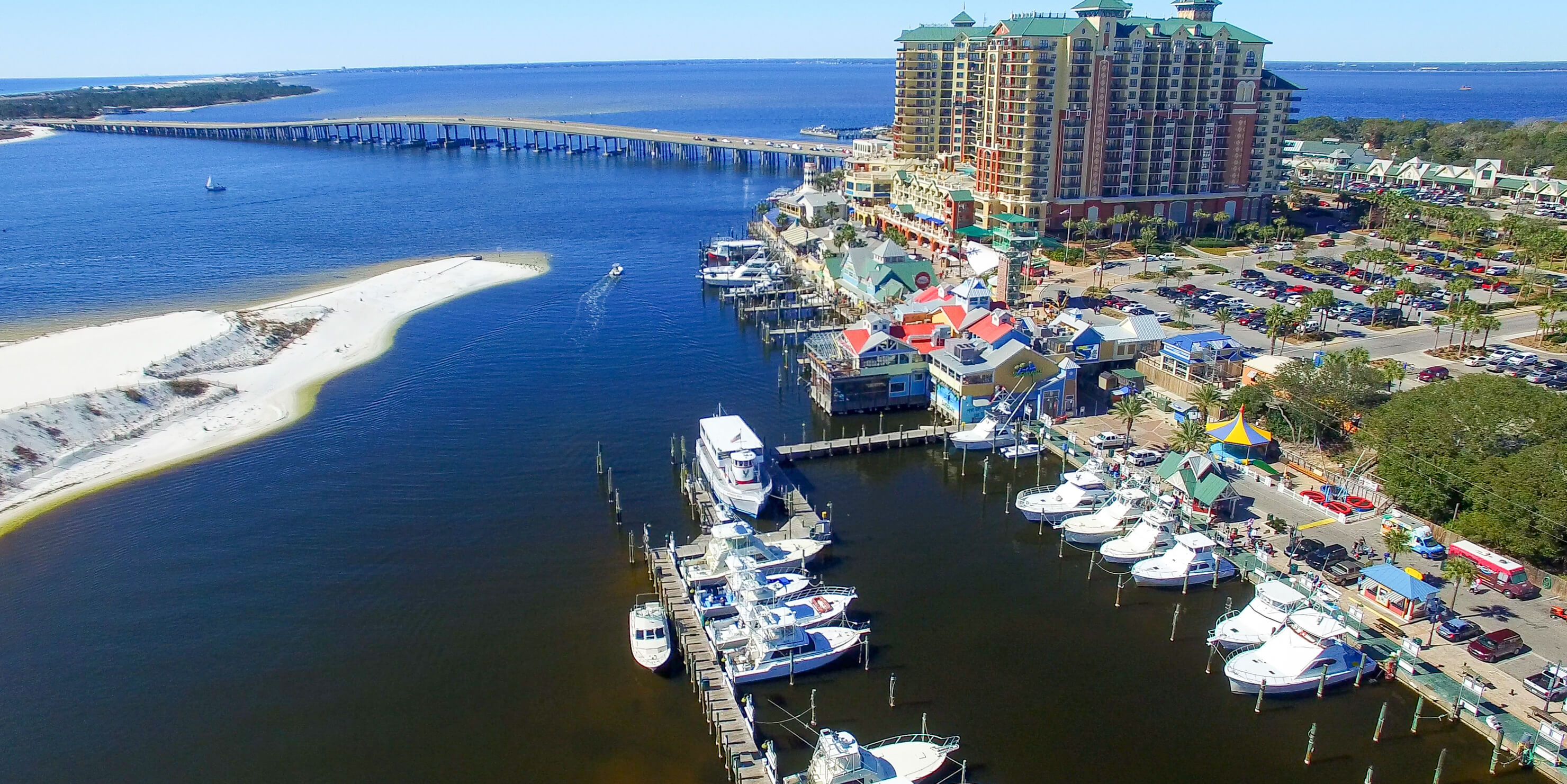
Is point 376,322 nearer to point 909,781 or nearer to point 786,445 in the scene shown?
point 786,445

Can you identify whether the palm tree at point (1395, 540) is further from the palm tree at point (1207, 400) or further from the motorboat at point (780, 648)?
the motorboat at point (780, 648)

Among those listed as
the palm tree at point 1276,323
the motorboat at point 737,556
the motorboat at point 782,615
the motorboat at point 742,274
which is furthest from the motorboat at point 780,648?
the motorboat at point 742,274

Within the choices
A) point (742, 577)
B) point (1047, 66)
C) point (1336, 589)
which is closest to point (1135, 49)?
point (1047, 66)

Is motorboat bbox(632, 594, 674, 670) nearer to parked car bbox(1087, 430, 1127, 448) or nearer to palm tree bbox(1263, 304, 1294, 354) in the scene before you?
parked car bbox(1087, 430, 1127, 448)

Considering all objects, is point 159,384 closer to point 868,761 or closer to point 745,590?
point 745,590

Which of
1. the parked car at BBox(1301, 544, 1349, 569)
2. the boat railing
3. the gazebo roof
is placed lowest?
the boat railing

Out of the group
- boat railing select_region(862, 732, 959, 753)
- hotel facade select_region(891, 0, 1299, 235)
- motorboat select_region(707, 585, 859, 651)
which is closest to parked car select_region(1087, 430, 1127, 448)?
motorboat select_region(707, 585, 859, 651)
